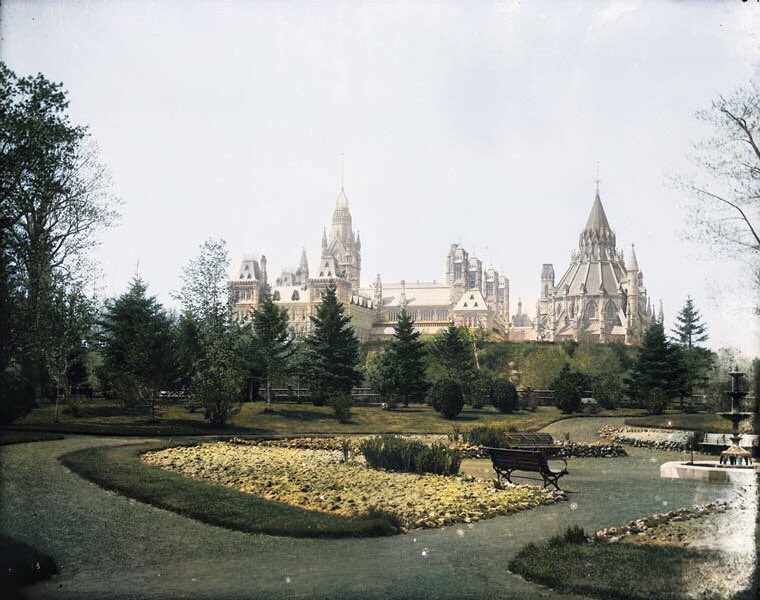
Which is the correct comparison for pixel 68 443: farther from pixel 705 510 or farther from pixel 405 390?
pixel 405 390

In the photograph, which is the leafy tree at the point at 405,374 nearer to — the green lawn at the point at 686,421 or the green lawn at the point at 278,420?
the green lawn at the point at 278,420

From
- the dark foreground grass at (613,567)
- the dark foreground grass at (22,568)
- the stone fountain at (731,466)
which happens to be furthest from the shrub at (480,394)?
the dark foreground grass at (22,568)

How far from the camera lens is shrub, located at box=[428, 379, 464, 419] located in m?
34.6

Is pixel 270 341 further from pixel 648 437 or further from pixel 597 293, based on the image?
pixel 597 293

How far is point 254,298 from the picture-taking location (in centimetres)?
6825

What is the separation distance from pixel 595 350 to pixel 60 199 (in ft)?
187

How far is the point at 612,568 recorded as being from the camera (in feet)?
26.8

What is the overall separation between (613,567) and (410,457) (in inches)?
365

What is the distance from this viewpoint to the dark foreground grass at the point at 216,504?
10.6m

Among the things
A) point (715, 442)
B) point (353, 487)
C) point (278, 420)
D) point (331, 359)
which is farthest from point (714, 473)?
point (331, 359)

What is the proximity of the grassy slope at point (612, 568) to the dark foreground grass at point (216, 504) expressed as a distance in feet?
9.62

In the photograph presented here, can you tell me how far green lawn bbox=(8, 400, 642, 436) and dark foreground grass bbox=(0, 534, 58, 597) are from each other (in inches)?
402

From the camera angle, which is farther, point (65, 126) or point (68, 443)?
point (68, 443)

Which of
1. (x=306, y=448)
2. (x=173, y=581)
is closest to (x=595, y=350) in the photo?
(x=306, y=448)
